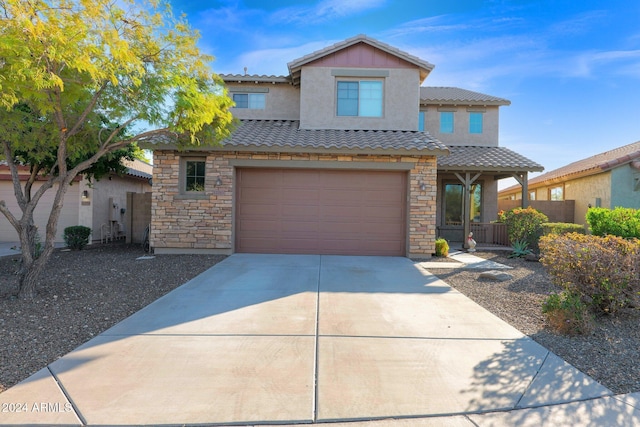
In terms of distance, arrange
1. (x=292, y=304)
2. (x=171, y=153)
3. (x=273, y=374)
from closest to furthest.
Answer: (x=273, y=374) < (x=292, y=304) < (x=171, y=153)

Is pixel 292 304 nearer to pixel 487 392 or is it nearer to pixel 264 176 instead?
pixel 487 392

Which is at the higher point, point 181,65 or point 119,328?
point 181,65

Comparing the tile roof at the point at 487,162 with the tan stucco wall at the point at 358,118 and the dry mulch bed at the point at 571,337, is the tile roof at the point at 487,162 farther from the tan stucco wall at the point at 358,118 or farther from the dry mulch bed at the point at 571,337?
the dry mulch bed at the point at 571,337

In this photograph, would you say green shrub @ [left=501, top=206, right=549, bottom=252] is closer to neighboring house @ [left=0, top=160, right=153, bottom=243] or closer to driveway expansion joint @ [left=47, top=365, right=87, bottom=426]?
Answer: driveway expansion joint @ [left=47, top=365, right=87, bottom=426]

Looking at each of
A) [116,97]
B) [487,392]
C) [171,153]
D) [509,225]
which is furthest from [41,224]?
[509,225]

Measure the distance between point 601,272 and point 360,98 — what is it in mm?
9577

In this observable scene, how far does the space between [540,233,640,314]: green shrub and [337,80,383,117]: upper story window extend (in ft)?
28.3

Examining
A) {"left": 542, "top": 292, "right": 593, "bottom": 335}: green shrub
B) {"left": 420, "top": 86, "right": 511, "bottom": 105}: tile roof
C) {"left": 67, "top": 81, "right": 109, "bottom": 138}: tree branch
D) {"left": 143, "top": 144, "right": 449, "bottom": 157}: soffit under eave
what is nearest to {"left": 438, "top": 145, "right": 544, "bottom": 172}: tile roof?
{"left": 420, "top": 86, "right": 511, "bottom": 105}: tile roof

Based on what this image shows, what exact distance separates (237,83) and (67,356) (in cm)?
1255

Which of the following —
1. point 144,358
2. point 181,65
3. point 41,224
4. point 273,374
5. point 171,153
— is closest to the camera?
point 273,374

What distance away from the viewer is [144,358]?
145 inches

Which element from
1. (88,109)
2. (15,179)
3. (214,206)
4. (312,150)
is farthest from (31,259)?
(312,150)

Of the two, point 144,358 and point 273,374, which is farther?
point 144,358

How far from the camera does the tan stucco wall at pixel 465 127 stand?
1608 centimetres
